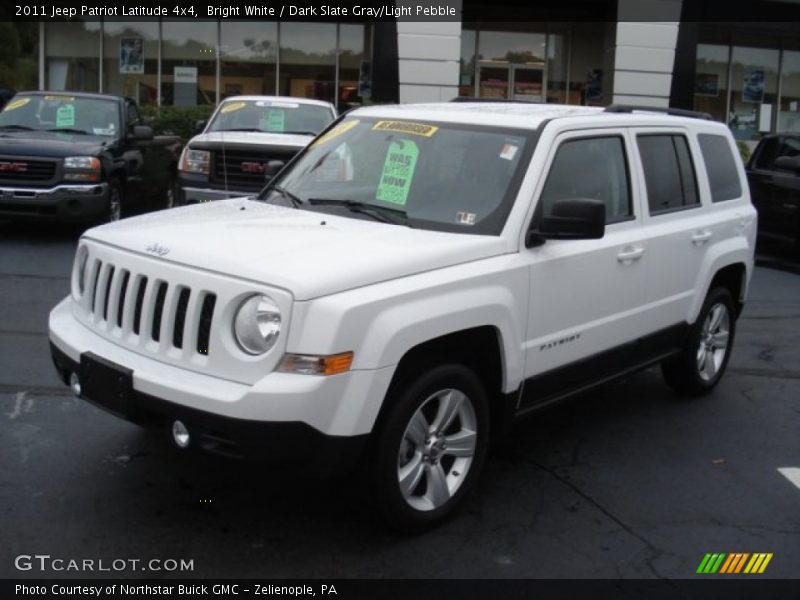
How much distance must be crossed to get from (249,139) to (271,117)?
0.99 metres

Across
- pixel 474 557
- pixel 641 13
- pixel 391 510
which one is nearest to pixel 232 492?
pixel 391 510

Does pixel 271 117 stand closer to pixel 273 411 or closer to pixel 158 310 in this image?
pixel 158 310

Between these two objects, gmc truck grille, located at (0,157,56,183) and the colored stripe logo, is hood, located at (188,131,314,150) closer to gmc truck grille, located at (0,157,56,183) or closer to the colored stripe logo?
gmc truck grille, located at (0,157,56,183)

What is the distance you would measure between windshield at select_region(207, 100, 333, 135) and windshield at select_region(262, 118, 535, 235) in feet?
21.8

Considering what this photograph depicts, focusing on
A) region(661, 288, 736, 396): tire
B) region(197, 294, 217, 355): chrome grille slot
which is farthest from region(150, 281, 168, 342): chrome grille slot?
region(661, 288, 736, 396): tire

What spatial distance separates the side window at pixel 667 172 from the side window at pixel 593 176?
234 mm

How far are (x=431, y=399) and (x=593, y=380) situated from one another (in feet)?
4.40

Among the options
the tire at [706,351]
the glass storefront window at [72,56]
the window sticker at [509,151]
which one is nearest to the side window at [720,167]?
the tire at [706,351]

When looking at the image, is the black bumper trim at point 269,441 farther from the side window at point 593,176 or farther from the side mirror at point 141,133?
the side mirror at point 141,133

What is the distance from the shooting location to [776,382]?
7164mm

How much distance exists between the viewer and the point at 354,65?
936 inches

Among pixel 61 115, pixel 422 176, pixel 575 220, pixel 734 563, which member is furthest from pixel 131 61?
pixel 734 563

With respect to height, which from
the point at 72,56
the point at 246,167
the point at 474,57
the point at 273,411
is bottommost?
the point at 273,411

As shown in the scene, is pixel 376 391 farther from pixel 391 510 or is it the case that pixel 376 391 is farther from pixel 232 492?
pixel 232 492
